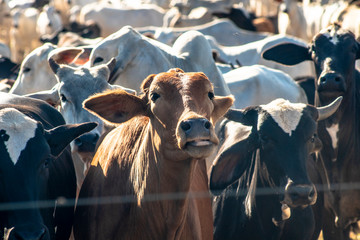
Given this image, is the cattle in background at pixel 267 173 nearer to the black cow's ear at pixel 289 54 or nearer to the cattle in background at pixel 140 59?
the black cow's ear at pixel 289 54

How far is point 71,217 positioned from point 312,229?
71.3 inches

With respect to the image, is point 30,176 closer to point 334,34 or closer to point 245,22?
point 334,34

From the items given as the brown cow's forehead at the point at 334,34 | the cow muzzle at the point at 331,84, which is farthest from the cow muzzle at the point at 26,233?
the brown cow's forehead at the point at 334,34

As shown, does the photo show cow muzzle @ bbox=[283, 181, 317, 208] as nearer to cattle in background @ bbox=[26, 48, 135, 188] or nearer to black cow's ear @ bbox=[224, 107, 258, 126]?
black cow's ear @ bbox=[224, 107, 258, 126]

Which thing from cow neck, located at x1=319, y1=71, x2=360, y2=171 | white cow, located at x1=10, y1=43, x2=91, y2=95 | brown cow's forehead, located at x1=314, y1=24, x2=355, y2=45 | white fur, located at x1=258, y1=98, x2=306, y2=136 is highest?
white fur, located at x1=258, y1=98, x2=306, y2=136

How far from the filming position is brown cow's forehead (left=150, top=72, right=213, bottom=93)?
4637mm

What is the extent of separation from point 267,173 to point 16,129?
190cm

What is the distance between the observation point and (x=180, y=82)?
4.66 metres

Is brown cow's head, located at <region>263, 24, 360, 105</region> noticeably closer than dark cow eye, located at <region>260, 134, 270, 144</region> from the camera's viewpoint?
No

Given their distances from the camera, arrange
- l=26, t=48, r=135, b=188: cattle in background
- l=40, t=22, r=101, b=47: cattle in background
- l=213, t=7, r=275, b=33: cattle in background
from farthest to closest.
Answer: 1. l=213, t=7, r=275, b=33: cattle in background
2. l=40, t=22, r=101, b=47: cattle in background
3. l=26, t=48, r=135, b=188: cattle in background

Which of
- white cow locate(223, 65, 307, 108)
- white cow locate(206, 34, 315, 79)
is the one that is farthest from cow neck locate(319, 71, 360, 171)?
white cow locate(206, 34, 315, 79)

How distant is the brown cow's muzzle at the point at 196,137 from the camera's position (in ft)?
14.0

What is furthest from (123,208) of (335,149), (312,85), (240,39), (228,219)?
(240,39)

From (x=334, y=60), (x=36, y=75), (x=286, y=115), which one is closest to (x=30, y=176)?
(x=286, y=115)
